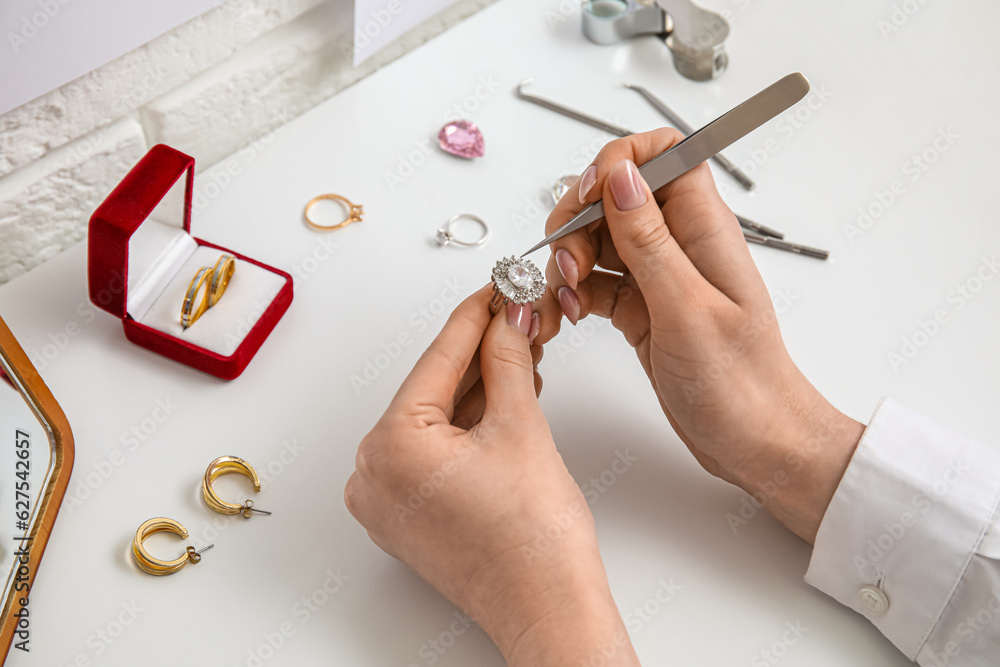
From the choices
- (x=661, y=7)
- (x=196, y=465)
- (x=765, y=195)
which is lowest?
(x=196, y=465)

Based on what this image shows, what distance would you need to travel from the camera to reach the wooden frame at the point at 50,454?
0.67m

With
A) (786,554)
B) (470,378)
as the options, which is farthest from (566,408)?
(786,554)

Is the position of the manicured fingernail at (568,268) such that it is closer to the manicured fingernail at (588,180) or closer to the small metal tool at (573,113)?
the manicured fingernail at (588,180)

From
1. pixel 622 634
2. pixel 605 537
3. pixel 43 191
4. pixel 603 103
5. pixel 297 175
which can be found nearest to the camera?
pixel 622 634

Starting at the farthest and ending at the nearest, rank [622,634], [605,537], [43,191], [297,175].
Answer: [297,175]
[43,191]
[605,537]
[622,634]

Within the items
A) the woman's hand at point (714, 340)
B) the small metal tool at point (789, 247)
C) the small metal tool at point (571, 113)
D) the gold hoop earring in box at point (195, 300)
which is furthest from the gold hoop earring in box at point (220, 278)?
the small metal tool at point (789, 247)

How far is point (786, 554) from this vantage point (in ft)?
2.55

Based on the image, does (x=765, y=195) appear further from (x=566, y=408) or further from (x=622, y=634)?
(x=622, y=634)

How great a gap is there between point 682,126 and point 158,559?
0.83 m

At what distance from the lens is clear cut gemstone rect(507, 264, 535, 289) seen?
2.46 ft

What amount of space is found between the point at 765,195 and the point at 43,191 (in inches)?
33.7
